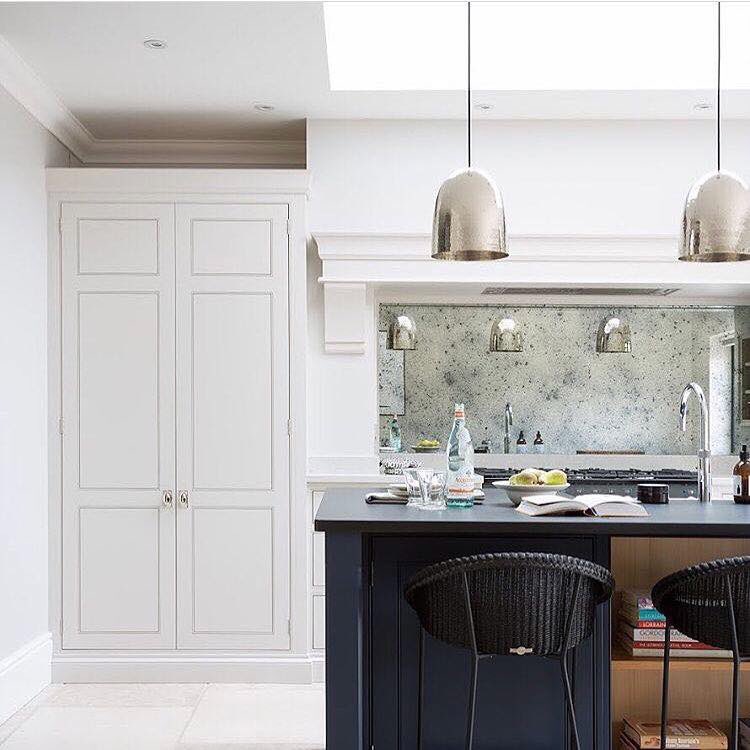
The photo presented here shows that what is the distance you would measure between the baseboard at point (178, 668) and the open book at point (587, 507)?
6.60 feet

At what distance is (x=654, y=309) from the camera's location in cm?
506

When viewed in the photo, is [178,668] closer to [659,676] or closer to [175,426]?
[175,426]

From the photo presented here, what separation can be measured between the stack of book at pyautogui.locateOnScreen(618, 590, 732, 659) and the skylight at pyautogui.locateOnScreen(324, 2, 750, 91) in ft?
7.67

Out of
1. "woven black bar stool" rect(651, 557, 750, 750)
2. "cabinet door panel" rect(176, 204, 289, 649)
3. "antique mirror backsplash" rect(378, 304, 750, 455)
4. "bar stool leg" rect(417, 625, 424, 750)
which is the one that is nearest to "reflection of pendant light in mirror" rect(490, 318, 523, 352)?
"antique mirror backsplash" rect(378, 304, 750, 455)

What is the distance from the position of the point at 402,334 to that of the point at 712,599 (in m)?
2.67

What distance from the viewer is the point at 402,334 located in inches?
197

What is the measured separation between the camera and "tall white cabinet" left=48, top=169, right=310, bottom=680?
443 centimetres

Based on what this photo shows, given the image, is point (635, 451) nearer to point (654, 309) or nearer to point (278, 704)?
point (654, 309)

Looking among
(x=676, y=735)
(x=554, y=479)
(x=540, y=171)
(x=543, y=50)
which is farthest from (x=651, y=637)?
(x=543, y=50)

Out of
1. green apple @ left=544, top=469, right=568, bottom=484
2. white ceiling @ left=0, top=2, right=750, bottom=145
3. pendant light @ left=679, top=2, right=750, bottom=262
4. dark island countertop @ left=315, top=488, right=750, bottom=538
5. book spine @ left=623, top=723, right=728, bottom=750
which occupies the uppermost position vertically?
white ceiling @ left=0, top=2, right=750, bottom=145

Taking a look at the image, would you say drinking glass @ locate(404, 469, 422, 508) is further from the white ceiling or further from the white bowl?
the white ceiling

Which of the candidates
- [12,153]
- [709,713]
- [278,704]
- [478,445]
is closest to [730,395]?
[478,445]

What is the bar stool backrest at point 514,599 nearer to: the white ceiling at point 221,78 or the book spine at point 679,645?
the book spine at point 679,645

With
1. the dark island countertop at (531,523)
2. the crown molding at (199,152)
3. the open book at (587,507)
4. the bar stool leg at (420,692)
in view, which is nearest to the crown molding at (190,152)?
the crown molding at (199,152)
